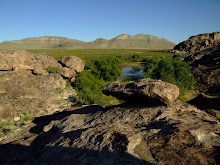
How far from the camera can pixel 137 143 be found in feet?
19.1

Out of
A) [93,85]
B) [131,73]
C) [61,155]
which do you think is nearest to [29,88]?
[93,85]

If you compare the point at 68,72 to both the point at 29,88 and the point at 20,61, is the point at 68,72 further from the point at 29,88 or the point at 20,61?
the point at 29,88

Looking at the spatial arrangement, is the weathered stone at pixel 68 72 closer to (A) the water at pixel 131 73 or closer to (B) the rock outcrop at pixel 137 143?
(B) the rock outcrop at pixel 137 143

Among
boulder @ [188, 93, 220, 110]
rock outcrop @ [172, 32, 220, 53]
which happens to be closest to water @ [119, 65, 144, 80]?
boulder @ [188, 93, 220, 110]

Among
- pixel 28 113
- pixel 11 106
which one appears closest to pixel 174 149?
pixel 28 113

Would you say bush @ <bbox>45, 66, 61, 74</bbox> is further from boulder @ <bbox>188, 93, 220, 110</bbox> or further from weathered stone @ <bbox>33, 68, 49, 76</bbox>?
boulder @ <bbox>188, 93, 220, 110</bbox>

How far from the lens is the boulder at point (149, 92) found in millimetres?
8352

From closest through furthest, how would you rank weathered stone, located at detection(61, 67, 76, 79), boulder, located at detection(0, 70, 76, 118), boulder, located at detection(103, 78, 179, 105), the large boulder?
boulder, located at detection(103, 78, 179, 105), boulder, located at detection(0, 70, 76, 118), the large boulder, weathered stone, located at detection(61, 67, 76, 79)

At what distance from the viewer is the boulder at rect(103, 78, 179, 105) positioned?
8.35 m

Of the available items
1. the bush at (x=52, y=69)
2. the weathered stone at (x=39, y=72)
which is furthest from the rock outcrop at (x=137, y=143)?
the bush at (x=52, y=69)

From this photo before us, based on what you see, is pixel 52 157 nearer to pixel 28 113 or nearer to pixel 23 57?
pixel 28 113

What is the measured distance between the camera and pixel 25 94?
19.6 m

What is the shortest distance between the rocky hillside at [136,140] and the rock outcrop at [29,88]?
878cm

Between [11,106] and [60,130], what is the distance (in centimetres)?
1059
